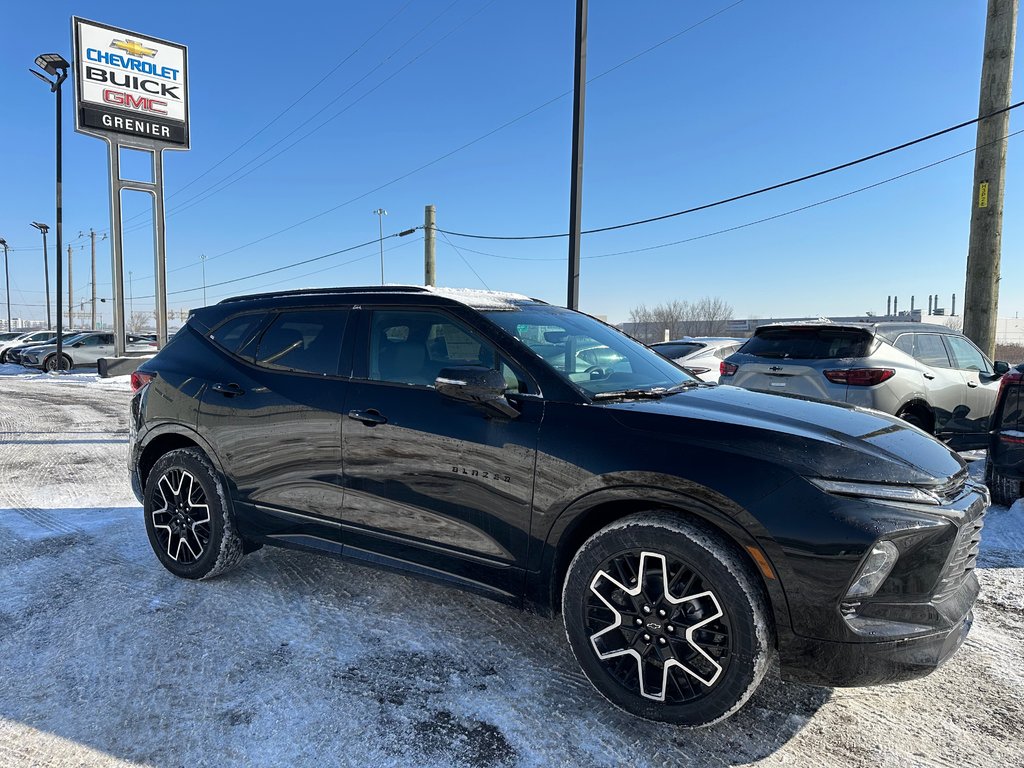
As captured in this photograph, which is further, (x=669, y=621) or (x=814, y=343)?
(x=814, y=343)

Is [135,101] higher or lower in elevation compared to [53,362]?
higher

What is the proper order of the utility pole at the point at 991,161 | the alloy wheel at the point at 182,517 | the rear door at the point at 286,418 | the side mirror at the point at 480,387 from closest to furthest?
1. the side mirror at the point at 480,387
2. the rear door at the point at 286,418
3. the alloy wheel at the point at 182,517
4. the utility pole at the point at 991,161

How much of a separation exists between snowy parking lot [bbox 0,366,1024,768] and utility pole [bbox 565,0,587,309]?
6.17 meters

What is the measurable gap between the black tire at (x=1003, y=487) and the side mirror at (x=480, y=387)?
435 cm

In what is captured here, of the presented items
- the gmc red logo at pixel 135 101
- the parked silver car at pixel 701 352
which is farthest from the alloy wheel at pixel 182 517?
the gmc red logo at pixel 135 101

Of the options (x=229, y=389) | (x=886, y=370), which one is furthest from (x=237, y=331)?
(x=886, y=370)

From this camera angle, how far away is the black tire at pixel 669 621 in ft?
7.30

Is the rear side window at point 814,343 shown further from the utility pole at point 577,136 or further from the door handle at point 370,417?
the door handle at point 370,417

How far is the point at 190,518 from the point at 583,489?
2.57 meters

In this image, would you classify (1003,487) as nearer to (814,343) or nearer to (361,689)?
(814,343)

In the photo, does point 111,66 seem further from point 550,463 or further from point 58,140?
point 550,463

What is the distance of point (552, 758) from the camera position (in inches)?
87.7

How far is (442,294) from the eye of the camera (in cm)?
326

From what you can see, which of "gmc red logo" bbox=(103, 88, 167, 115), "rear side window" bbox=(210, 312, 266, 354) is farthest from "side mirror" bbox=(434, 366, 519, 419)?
"gmc red logo" bbox=(103, 88, 167, 115)
